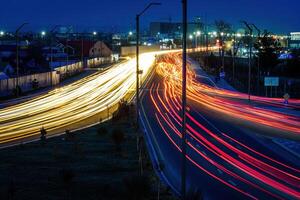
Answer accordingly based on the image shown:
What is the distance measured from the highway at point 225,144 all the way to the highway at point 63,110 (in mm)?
3614

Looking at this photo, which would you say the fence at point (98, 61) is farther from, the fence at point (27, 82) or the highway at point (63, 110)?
the fence at point (27, 82)

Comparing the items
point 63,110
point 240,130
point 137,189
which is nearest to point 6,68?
point 63,110

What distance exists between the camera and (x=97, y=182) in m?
20.6

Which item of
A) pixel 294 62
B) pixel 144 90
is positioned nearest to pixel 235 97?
pixel 144 90

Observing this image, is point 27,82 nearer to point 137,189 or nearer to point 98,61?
point 137,189

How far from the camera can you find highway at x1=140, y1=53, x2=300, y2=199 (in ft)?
69.3

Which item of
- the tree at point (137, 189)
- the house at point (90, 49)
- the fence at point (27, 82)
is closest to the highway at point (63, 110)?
the fence at point (27, 82)

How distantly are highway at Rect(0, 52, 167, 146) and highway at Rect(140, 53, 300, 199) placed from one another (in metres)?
3.61

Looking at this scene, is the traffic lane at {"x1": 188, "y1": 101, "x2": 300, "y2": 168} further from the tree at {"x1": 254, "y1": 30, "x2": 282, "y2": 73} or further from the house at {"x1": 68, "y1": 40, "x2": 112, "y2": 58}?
the house at {"x1": 68, "y1": 40, "x2": 112, "y2": 58}

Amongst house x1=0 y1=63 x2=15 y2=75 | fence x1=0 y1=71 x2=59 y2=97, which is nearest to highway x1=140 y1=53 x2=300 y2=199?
fence x1=0 y1=71 x2=59 y2=97

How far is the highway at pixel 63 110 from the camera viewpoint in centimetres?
3503

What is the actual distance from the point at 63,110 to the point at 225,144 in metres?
18.8

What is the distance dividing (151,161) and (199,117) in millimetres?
17815

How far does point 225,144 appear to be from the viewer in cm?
3072
